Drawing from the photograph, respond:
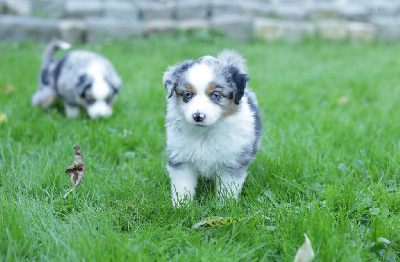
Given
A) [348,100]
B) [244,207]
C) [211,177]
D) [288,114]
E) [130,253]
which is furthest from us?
[348,100]

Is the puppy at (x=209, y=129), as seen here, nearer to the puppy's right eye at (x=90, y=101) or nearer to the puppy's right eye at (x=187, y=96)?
the puppy's right eye at (x=187, y=96)

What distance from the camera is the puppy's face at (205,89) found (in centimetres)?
269

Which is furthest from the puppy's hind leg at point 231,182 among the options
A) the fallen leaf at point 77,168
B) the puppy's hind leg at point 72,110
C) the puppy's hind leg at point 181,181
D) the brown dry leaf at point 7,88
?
the brown dry leaf at point 7,88

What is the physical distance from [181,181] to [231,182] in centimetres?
34

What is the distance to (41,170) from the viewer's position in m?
3.28

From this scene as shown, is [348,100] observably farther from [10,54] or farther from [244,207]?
[10,54]

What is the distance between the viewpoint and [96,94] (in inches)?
197

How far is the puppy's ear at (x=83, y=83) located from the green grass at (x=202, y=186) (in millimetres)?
383

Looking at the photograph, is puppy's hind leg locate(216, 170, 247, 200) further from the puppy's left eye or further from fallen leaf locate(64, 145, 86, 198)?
the puppy's left eye

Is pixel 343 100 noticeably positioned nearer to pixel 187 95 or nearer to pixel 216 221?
pixel 187 95

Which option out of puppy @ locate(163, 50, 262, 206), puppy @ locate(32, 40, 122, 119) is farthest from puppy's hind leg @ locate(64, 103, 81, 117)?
puppy @ locate(163, 50, 262, 206)

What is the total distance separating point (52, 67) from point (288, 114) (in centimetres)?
316

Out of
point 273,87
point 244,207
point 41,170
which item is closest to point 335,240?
point 244,207

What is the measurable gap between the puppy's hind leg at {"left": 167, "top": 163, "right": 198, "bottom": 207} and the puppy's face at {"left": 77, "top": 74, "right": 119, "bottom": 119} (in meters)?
2.18
